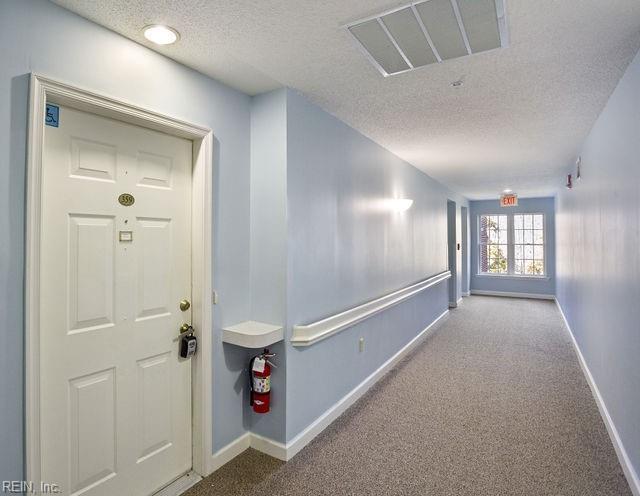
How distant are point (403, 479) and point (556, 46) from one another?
8.35ft

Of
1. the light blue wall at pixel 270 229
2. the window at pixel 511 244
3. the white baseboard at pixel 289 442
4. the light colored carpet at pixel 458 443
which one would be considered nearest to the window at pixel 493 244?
the window at pixel 511 244

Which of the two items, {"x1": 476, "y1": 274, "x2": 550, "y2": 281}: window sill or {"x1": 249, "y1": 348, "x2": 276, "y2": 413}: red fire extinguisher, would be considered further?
{"x1": 476, "y1": 274, "x2": 550, "y2": 281}: window sill

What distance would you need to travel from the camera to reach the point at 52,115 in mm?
1583

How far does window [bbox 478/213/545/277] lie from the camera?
8.70 meters

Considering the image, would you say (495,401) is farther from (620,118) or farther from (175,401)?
(175,401)

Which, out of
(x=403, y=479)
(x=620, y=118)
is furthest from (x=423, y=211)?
(x=403, y=479)

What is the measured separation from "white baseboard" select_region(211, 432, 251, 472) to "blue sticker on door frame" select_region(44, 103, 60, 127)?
2.01m

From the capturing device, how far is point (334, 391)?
113 inches

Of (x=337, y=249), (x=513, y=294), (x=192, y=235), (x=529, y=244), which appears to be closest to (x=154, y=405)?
(x=192, y=235)

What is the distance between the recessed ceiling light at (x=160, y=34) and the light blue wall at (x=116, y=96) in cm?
12

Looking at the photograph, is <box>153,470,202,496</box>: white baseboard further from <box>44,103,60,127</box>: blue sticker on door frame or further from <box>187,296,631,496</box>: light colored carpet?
<box>44,103,60,127</box>: blue sticker on door frame

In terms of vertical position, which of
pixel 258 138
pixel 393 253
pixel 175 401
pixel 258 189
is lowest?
pixel 175 401

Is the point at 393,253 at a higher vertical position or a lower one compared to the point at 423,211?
lower

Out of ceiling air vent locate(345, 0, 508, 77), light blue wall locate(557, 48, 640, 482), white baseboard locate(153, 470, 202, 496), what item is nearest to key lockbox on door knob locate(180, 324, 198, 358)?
white baseboard locate(153, 470, 202, 496)
